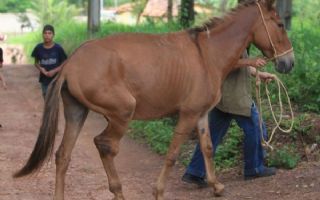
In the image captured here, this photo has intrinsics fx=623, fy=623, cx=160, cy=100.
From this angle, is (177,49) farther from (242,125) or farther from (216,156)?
(216,156)

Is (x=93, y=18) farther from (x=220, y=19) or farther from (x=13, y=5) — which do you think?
(x=13, y=5)

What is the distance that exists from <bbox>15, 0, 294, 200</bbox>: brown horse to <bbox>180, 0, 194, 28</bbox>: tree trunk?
32.7ft

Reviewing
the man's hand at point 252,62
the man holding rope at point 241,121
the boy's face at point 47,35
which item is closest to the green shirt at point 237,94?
the man holding rope at point 241,121

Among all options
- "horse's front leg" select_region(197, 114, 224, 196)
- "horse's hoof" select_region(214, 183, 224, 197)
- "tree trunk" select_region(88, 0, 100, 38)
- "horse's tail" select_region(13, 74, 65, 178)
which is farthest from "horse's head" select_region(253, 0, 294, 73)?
"tree trunk" select_region(88, 0, 100, 38)

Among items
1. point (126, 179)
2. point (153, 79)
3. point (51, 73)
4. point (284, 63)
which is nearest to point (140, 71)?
point (153, 79)

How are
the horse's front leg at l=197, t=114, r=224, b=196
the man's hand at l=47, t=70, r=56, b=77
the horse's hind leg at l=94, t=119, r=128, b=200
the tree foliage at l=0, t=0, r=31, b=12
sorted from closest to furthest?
1. the horse's hind leg at l=94, t=119, r=128, b=200
2. the horse's front leg at l=197, t=114, r=224, b=196
3. the man's hand at l=47, t=70, r=56, b=77
4. the tree foliage at l=0, t=0, r=31, b=12

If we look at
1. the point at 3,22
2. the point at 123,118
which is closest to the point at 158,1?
the point at 3,22

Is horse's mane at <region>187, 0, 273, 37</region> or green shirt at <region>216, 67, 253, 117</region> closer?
horse's mane at <region>187, 0, 273, 37</region>

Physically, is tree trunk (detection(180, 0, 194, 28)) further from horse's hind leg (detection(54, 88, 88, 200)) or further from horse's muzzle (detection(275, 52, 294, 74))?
horse's hind leg (detection(54, 88, 88, 200))

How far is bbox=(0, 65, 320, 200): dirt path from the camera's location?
6.46 m

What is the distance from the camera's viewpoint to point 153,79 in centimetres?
582

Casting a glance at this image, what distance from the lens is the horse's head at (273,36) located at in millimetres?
6340

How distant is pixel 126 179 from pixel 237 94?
192 cm

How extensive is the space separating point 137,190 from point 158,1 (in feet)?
161
